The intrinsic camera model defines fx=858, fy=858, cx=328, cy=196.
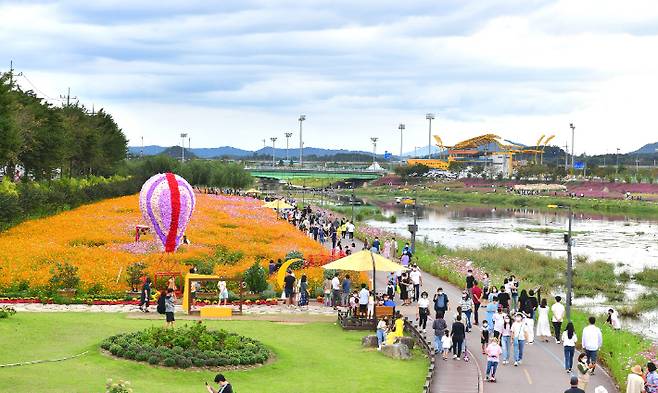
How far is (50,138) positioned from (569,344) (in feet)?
202

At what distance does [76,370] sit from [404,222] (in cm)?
8530

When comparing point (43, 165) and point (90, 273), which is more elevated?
point (43, 165)

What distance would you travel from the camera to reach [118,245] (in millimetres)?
45031

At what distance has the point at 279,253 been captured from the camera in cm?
4388

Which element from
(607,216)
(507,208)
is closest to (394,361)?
(607,216)

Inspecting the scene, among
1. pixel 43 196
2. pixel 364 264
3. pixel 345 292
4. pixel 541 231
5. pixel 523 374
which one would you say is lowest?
pixel 541 231

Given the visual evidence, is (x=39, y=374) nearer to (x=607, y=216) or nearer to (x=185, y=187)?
(x=185, y=187)

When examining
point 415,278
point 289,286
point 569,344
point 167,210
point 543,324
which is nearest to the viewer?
point 569,344

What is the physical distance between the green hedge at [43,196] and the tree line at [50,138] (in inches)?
89.5

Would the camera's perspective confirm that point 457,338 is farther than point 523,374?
Yes

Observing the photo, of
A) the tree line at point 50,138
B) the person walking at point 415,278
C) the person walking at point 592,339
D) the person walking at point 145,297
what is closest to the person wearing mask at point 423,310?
the person walking at point 415,278

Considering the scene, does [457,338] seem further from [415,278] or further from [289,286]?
[289,286]

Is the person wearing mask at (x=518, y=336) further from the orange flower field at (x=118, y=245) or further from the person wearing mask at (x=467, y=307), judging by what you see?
the orange flower field at (x=118, y=245)

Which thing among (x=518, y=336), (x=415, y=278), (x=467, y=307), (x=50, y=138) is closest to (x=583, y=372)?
(x=518, y=336)
